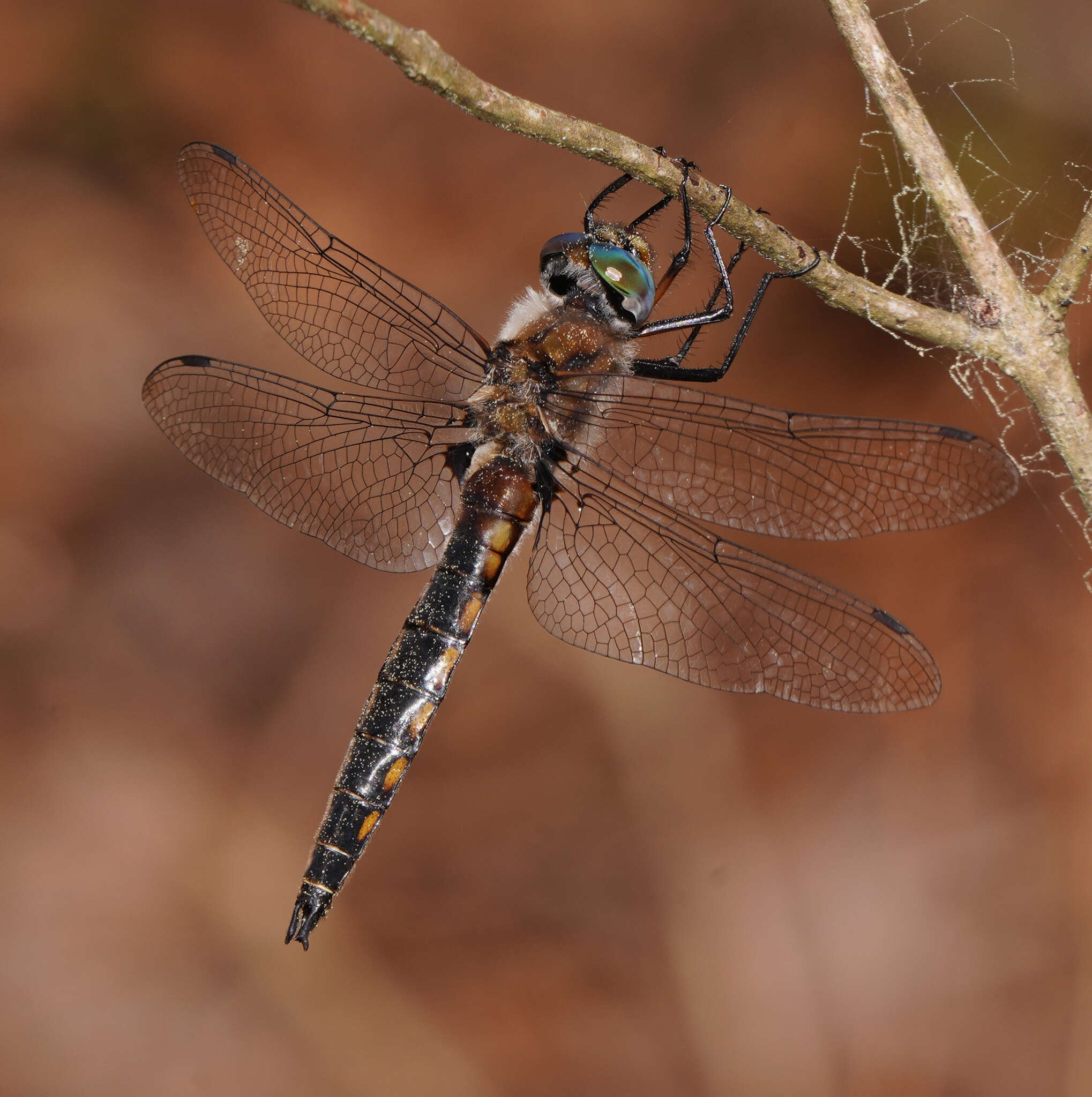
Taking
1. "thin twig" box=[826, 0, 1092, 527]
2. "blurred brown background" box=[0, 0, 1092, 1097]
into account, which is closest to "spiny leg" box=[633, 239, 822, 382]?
"thin twig" box=[826, 0, 1092, 527]

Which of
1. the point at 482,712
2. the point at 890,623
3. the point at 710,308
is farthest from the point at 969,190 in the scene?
the point at 482,712

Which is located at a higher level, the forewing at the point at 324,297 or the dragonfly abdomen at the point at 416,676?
the forewing at the point at 324,297

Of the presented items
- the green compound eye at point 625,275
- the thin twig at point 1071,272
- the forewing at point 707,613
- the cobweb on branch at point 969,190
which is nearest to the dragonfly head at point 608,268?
the green compound eye at point 625,275

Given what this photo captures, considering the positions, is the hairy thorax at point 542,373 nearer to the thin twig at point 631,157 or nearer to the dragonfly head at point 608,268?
the dragonfly head at point 608,268

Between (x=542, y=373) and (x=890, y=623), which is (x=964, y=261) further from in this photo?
(x=542, y=373)

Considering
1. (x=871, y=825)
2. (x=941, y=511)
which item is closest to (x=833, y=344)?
(x=941, y=511)

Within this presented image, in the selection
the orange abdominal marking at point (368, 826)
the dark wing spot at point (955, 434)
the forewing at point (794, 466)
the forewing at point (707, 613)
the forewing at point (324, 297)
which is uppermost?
the forewing at point (324, 297)
